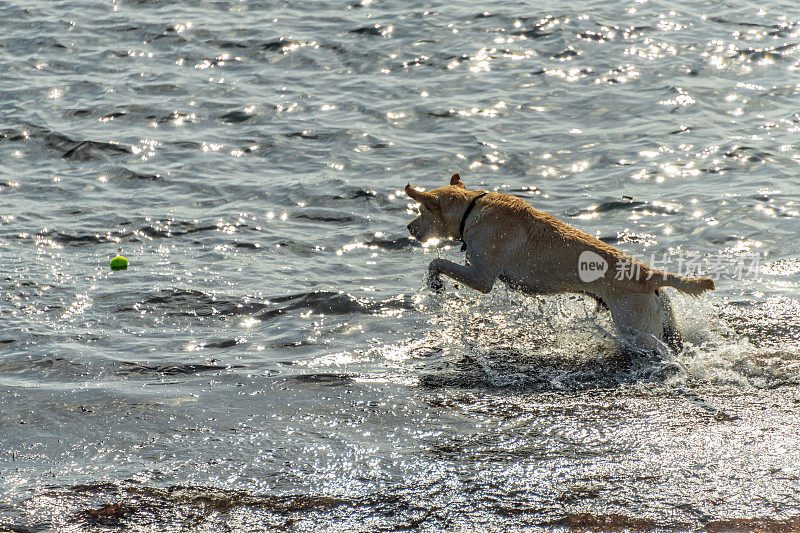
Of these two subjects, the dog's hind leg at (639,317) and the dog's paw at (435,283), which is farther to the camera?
the dog's paw at (435,283)

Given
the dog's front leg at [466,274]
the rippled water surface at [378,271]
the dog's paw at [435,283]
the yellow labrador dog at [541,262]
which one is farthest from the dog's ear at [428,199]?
the rippled water surface at [378,271]

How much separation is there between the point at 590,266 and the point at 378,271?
2672 millimetres

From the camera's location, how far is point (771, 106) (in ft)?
40.8

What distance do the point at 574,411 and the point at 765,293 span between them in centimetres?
288

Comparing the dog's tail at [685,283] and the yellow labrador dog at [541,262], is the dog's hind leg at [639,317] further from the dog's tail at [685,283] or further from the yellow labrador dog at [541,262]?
the dog's tail at [685,283]

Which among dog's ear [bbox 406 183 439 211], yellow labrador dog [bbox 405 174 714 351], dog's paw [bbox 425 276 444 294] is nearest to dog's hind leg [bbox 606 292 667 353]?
yellow labrador dog [bbox 405 174 714 351]

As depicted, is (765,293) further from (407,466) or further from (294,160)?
(294,160)

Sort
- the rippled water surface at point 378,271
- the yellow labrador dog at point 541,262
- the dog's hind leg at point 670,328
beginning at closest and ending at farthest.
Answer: the rippled water surface at point 378,271 → the yellow labrador dog at point 541,262 → the dog's hind leg at point 670,328

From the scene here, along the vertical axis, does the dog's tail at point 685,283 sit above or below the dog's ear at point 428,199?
below

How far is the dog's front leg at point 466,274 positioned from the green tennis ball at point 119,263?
3.22 metres

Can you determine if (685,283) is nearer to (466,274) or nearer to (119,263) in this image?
(466,274)

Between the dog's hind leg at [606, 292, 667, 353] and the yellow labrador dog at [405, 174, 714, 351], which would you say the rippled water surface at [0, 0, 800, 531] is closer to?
the dog's hind leg at [606, 292, 667, 353]

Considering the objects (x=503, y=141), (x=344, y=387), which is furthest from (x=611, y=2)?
(x=344, y=387)

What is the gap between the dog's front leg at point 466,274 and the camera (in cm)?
753
